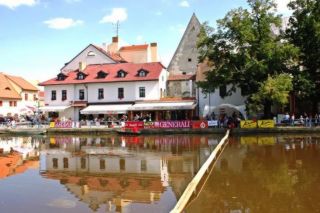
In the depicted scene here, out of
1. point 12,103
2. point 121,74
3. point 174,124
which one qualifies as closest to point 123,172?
point 174,124

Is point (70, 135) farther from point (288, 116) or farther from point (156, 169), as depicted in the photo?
point (156, 169)

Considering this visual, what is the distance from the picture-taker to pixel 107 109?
50031mm

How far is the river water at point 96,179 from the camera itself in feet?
41.2

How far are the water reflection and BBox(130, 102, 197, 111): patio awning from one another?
22908 mm

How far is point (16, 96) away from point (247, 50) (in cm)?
3943

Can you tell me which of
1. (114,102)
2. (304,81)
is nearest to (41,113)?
(114,102)

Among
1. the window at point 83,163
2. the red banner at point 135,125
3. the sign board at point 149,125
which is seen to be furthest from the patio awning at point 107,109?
the window at point 83,163

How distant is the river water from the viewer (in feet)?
41.2

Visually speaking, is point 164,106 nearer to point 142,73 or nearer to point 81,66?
point 142,73

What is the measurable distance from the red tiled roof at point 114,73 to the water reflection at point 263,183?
29.2 m

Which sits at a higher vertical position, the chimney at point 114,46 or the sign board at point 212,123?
the chimney at point 114,46

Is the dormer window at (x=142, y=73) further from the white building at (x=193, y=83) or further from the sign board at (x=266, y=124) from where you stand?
the sign board at (x=266, y=124)

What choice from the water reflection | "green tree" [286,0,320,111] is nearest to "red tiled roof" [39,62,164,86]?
"green tree" [286,0,320,111]

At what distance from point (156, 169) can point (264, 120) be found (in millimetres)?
22583
